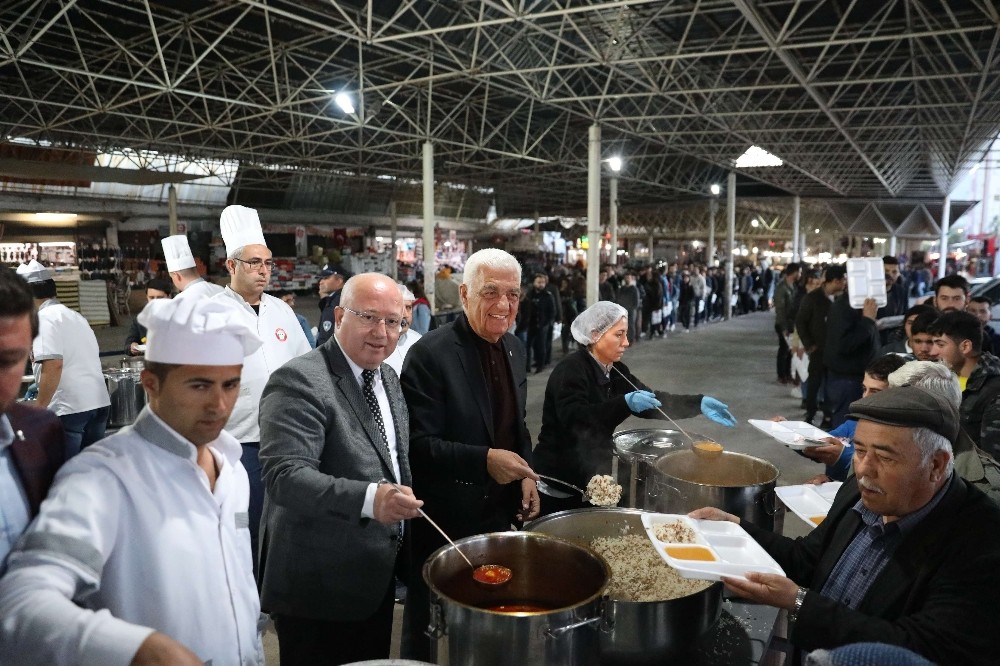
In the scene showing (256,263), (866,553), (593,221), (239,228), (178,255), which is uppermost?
(593,221)

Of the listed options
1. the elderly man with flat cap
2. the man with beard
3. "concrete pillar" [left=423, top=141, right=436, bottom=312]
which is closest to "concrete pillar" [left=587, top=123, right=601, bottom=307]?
"concrete pillar" [left=423, top=141, right=436, bottom=312]

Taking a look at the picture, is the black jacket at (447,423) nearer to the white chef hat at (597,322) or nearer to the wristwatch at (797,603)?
the white chef hat at (597,322)

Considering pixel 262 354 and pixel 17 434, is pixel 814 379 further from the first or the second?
pixel 17 434

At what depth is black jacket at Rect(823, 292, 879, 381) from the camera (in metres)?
6.12

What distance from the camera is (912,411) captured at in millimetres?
1633

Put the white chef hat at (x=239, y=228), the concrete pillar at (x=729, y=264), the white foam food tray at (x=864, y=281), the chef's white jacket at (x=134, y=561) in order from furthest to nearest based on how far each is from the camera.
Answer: the concrete pillar at (x=729, y=264) → the white foam food tray at (x=864, y=281) → the white chef hat at (x=239, y=228) → the chef's white jacket at (x=134, y=561)

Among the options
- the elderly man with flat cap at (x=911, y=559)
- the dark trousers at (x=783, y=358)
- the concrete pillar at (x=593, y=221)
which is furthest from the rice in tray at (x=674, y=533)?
the concrete pillar at (x=593, y=221)

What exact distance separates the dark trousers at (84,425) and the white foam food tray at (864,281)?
6.69 metres

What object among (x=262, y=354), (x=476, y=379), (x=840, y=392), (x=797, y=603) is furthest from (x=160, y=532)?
(x=840, y=392)

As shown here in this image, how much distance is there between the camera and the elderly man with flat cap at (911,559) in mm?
1515

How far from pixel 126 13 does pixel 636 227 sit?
127 feet

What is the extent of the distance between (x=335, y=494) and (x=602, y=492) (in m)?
1.52

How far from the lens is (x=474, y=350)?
277cm

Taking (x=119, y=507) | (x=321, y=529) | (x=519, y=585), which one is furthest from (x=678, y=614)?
(x=119, y=507)
